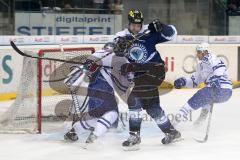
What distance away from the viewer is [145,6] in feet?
34.1

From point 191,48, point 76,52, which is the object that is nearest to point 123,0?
point 191,48

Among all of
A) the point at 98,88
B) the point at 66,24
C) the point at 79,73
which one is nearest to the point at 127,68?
the point at 98,88

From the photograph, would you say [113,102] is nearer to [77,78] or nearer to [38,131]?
[77,78]

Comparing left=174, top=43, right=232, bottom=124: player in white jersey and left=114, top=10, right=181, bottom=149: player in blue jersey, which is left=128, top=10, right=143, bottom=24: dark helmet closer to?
left=114, top=10, right=181, bottom=149: player in blue jersey

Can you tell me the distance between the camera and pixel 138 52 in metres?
5.25

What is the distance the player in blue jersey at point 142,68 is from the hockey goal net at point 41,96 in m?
0.86

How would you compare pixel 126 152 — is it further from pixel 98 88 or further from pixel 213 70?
pixel 213 70

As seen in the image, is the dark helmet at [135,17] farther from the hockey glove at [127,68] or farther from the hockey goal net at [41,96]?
the hockey goal net at [41,96]

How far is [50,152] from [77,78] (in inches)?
37.0

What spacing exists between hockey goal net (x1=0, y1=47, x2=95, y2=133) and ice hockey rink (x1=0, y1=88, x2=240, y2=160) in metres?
0.23

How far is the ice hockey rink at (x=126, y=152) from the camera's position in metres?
4.86

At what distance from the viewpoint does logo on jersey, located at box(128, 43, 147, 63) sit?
5.23 meters

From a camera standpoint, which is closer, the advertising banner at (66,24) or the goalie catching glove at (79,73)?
the goalie catching glove at (79,73)

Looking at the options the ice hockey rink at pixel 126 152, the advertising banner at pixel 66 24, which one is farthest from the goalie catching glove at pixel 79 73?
the advertising banner at pixel 66 24
